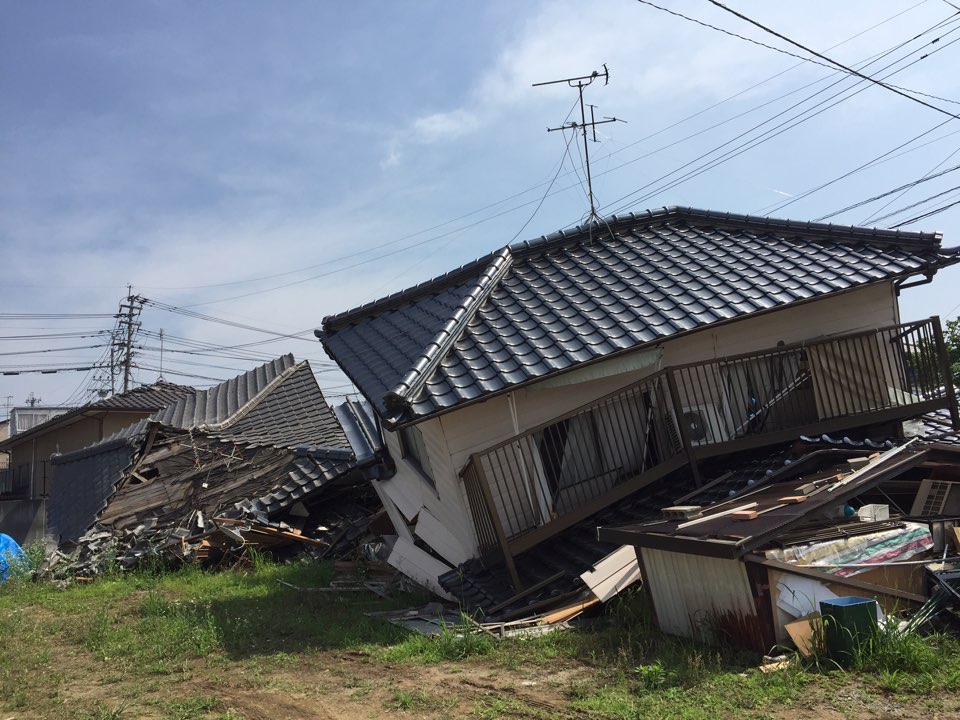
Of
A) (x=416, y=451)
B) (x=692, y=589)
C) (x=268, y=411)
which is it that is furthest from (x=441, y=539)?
(x=268, y=411)

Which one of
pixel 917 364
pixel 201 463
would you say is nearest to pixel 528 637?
pixel 917 364

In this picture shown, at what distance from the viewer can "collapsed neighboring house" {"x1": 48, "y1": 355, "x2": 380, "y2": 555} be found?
587 inches

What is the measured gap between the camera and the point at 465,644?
23.2 ft

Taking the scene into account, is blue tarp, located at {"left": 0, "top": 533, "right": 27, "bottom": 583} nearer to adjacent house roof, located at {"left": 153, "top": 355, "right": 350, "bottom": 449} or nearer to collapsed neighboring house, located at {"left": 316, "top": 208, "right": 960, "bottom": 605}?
adjacent house roof, located at {"left": 153, "top": 355, "right": 350, "bottom": 449}

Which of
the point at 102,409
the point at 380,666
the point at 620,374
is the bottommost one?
the point at 380,666

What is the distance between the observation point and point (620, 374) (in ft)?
32.5

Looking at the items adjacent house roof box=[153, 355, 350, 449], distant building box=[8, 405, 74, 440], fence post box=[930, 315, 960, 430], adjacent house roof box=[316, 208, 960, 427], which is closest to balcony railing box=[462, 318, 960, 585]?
fence post box=[930, 315, 960, 430]

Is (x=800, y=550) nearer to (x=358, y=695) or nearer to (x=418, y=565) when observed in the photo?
(x=358, y=695)

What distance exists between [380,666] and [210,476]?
10.3 meters

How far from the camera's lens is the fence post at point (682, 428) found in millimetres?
9234

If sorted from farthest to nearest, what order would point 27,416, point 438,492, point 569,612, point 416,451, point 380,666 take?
1. point 27,416
2. point 416,451
3. point 438,492
4. point 569,612
5. point 380,666

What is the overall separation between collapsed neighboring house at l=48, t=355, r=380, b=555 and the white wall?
115 inches

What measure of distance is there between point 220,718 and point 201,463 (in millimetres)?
11381

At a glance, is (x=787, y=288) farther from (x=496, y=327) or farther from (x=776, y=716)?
(x=776, y=716)
